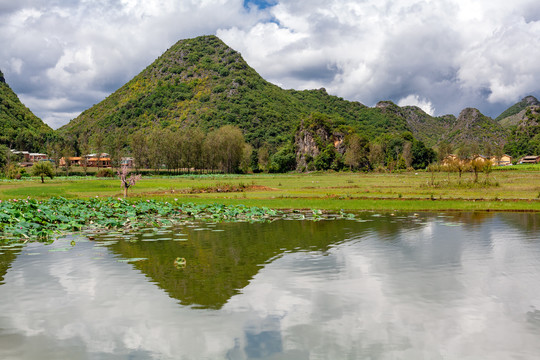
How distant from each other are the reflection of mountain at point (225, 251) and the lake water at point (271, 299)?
3.4 inches

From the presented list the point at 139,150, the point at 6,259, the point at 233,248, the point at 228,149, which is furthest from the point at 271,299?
the point at 228,149

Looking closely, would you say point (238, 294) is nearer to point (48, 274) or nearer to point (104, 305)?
point (104, 305)

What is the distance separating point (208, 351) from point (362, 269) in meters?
7.95

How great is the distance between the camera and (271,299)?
11688mm

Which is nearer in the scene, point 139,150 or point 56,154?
point 139,150

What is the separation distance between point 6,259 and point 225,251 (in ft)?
28.1

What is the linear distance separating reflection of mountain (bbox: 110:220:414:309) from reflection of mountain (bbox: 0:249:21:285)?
12.4 ft

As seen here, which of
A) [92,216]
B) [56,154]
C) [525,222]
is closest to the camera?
[525,222]

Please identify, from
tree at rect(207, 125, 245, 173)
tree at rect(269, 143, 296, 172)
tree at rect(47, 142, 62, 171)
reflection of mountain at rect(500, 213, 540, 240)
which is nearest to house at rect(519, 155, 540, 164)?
tree at rect(269, 143, 296, 172)

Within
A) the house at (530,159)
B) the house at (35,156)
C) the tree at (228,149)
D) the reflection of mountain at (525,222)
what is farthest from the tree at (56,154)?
the house at (530,159)

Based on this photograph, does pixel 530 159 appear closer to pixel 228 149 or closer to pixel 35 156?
pixel 228 149

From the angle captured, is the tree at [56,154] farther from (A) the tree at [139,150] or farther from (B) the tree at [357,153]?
(B) the tree at [357,153]

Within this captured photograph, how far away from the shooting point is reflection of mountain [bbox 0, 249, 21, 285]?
574 inches

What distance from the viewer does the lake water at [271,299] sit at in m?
8.82
